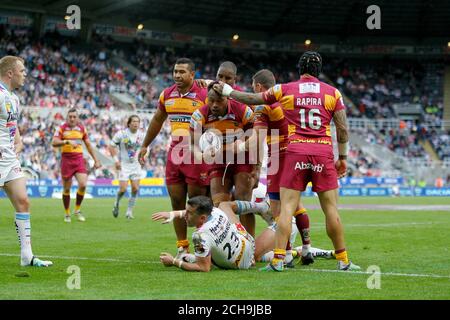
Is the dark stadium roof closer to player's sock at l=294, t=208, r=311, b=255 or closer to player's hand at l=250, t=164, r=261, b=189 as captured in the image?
player's hand at l=250, t=164, r=261, b=189

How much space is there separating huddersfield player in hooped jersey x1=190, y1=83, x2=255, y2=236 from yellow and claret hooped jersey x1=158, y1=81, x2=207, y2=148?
0.61 meters

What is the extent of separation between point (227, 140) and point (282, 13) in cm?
4787

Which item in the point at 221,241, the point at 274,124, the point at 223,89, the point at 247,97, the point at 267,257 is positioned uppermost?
the point at 223,89

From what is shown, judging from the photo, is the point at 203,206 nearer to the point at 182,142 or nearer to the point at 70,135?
the point at 182,142

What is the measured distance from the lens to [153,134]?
11.5m

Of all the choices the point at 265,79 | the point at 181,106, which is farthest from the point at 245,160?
the point at 181,106

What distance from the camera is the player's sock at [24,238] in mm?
9812

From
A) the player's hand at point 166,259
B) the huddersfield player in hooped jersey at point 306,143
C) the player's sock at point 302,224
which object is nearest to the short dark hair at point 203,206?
the player's hand at point 166,259

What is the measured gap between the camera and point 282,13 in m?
56.8

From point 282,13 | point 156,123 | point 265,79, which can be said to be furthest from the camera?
point 282,13

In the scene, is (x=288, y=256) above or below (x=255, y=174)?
below

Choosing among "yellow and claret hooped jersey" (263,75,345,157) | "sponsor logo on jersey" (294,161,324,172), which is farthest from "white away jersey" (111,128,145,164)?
"sponsor logo on jersey" (294,161,324,172)

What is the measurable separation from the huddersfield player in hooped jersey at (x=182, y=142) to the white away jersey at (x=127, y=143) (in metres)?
10.8
